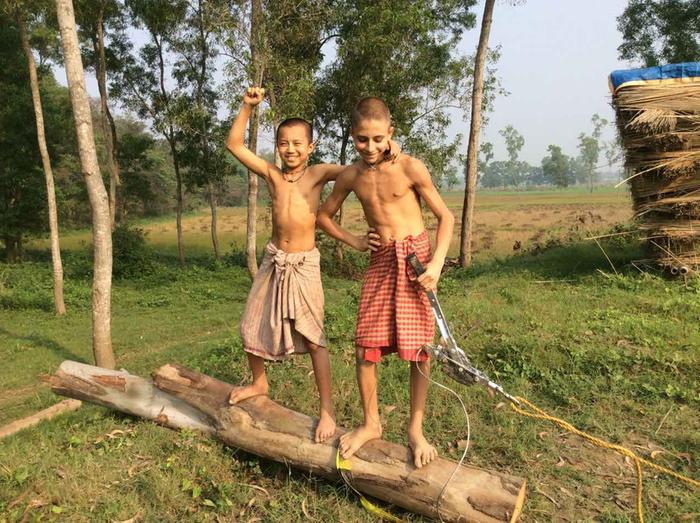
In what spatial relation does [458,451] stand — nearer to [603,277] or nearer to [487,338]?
[487,338]

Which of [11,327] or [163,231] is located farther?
[163,231]

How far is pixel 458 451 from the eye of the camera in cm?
396

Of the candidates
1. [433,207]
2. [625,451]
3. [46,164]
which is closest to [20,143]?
[46,164]

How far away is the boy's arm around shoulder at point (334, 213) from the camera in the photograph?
338 cm

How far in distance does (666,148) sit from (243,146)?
704cm

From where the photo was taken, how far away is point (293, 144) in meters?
3.40

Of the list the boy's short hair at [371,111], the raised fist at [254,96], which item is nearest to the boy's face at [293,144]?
the raised fist at [254,96]

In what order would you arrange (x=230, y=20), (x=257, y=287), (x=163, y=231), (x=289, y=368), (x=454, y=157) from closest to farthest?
(x=257, y=287)
(x=289, y=368)
(x=230, y=20)
(x=454, y=157)
(x=163, y=231)

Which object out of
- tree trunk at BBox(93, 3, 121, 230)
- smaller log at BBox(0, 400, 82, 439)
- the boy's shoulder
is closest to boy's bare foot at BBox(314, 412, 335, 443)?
the boy's shoulder

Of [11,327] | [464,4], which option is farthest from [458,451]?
[464,4]

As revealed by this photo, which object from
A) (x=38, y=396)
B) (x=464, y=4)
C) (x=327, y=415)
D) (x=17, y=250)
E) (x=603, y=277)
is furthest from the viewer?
(x=17, y=250)

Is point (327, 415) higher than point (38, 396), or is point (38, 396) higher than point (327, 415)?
point (327, 415)

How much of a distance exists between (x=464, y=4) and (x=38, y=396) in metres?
14.5

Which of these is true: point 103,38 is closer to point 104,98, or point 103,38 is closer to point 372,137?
point 104,98
